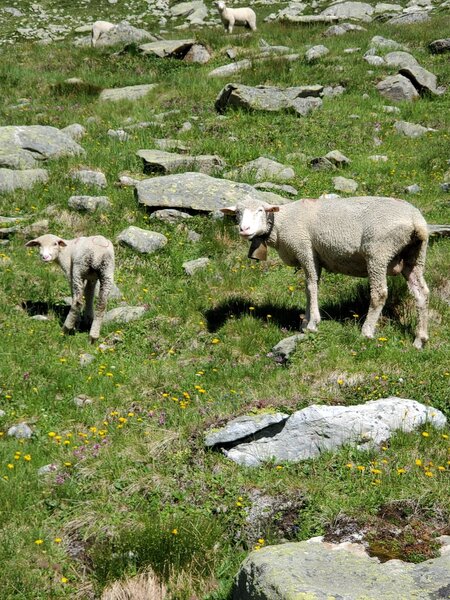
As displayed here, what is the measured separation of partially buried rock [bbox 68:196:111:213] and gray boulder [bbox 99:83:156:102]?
8195 mm

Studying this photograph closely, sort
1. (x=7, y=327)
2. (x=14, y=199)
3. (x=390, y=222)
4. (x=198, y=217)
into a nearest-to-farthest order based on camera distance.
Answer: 1. (x=390, y=222)
2. (x=7, y=327)
3. (x=198, y=217)
4. (x=14, y=199)

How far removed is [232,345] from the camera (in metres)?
10.3

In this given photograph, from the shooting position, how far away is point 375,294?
978 cm

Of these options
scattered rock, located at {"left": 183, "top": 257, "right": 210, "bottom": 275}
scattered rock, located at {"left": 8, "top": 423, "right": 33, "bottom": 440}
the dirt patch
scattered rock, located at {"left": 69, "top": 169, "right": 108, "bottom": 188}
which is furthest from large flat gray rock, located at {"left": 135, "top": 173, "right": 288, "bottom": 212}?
the dirt patch

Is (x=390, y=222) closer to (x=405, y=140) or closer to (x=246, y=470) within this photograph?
(x=246, y=470)

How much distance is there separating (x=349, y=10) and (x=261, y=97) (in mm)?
20832

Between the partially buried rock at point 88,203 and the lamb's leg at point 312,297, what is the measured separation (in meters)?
5.83

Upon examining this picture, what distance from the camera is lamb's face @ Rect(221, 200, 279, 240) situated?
10495 millimetres

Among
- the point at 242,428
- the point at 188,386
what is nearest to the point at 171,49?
the point at 188,386

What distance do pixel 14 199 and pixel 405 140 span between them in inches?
366

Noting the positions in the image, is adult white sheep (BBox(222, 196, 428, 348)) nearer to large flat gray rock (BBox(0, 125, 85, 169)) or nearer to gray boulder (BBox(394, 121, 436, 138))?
large flat gray rock (BBox(0, 125, 85, 169))

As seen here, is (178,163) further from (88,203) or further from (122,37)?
(122,37)

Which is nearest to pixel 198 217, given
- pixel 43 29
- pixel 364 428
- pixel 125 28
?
pixel 364 428

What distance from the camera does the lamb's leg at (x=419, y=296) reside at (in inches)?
380
